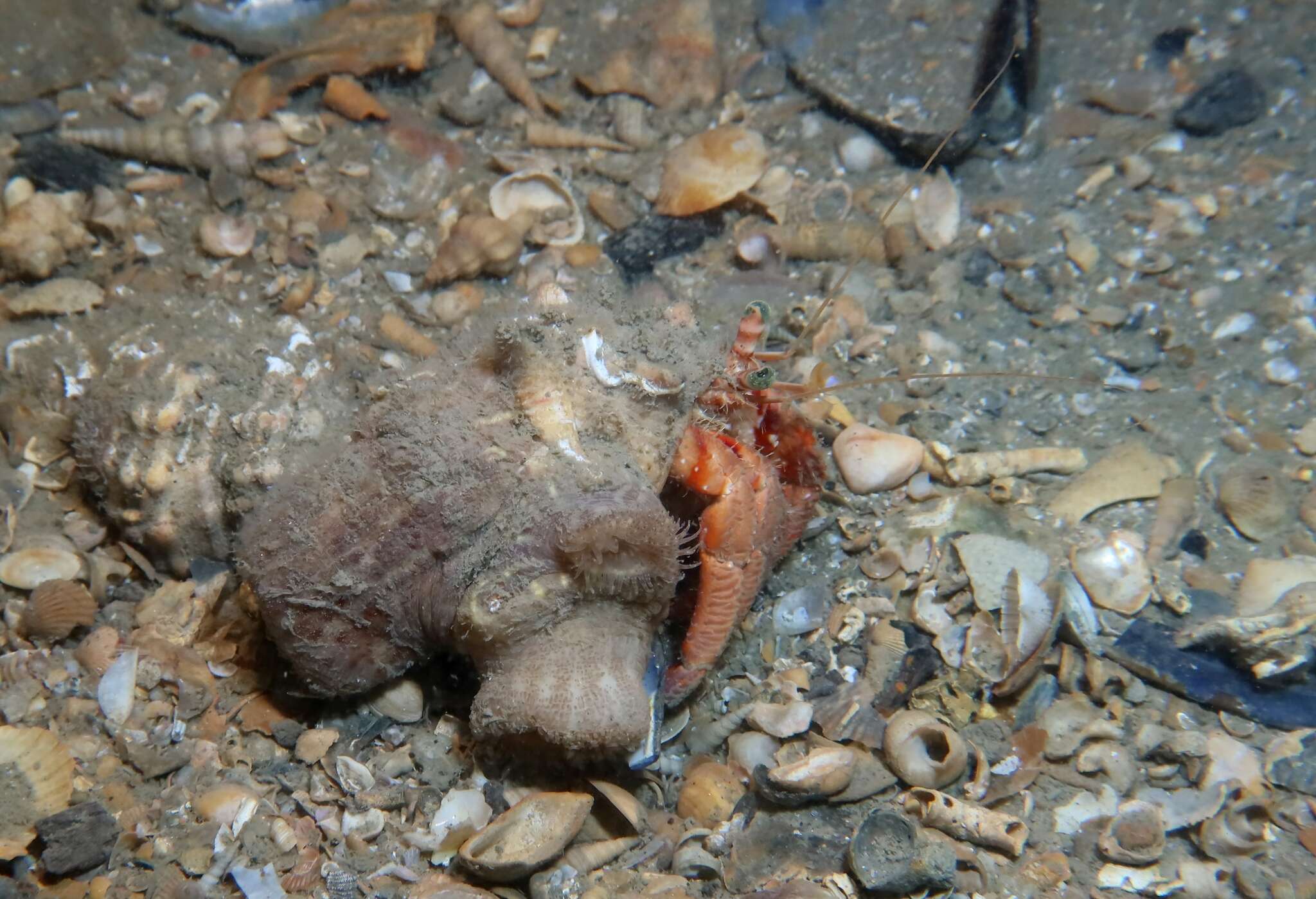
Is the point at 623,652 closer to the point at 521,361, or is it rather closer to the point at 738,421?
the point at 521,361

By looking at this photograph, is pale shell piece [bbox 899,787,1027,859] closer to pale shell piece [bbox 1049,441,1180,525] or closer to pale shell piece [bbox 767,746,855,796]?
pale shell piece [bbox 767,746,855,796]

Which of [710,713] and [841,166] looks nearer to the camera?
[710,713]

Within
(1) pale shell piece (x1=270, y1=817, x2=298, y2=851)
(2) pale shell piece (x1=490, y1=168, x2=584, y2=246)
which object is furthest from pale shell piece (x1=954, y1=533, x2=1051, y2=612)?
(1) pale shell piece (x1=270, y1=817, x2=298, y2=851)

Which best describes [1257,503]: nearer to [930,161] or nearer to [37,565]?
[930,161]

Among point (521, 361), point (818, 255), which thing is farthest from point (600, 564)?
point (818, 255)

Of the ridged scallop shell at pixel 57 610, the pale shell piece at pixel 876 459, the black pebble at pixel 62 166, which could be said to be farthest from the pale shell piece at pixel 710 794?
the black pebble at pixel 62 166

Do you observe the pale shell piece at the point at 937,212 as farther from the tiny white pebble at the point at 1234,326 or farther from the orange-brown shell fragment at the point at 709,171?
the tiny white pebble at the point at 1234,326
